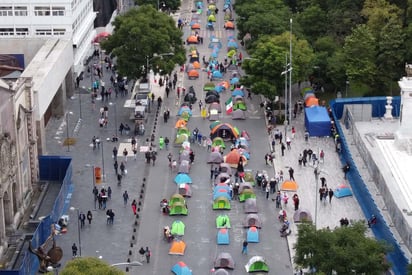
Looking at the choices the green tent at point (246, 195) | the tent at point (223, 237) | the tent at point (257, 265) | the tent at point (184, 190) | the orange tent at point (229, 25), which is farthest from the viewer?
the orange tent at point (229, 25)

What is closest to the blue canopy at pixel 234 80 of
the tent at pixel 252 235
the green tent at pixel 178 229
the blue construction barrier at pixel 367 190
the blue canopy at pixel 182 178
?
the blue construction barrier at pixel 367 190

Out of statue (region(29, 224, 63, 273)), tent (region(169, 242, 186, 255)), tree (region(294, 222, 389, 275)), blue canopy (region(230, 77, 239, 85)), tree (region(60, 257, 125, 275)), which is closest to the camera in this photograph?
tree (region(60, 257, 125, 275))

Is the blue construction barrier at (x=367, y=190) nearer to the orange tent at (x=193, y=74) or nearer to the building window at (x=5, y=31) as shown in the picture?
the orange tent at (x=193, y=74)

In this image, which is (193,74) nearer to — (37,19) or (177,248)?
(37,19)

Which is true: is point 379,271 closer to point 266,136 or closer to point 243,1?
point 266,136

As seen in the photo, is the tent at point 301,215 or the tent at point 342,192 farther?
the tent at point 342,192

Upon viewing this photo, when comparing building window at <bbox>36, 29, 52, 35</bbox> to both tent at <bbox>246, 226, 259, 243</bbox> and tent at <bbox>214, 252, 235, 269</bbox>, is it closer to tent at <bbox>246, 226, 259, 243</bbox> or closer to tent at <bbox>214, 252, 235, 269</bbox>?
tent at <bbox>246, 226, 259, 243</bbox>

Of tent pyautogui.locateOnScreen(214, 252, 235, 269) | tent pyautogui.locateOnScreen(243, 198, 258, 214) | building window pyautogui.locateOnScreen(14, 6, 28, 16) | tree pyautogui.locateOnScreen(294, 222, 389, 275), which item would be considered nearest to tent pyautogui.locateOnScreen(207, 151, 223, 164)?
tent pyautogui.locateOnScreen(243, 198, 258, 214)

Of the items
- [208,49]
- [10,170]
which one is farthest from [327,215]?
[208,49]
